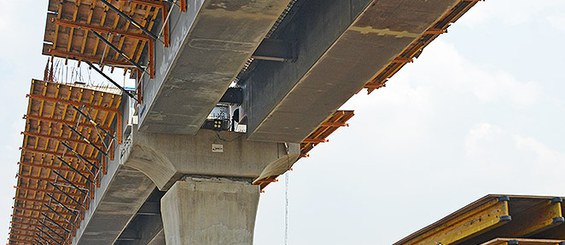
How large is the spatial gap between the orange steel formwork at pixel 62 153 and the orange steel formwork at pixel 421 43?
6.37 metres

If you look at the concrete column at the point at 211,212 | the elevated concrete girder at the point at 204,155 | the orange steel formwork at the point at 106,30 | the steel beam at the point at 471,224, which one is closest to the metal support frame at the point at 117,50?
the orange steel formwork at the point at 106,30

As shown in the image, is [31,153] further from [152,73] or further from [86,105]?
[152,73]

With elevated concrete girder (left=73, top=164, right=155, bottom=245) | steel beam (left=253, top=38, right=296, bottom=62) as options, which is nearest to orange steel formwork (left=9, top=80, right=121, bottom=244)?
elevated concrete girder (left=73, top=164, right=155, bottom=245)

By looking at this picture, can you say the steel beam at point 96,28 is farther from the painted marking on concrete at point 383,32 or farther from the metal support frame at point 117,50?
the painted marking on concrete at point 383,32

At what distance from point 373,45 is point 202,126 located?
6601 millimetres

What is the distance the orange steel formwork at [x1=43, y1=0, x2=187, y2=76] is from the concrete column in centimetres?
319

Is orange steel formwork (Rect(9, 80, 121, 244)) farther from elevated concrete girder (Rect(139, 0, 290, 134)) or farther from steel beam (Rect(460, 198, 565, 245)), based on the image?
steel beam (Rect(460, 198, 565, 245))

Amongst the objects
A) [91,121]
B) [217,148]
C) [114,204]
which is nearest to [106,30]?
[217,148]

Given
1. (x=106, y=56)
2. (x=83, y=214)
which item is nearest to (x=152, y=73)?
(x=106, y=56)

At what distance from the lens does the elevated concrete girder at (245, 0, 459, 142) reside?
12875mm

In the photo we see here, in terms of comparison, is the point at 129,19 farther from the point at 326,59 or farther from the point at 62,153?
the point at 62,153

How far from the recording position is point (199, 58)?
47.5 feet

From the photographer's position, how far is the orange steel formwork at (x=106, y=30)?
15375mm

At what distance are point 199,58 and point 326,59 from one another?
6.94 feet
